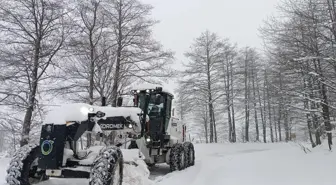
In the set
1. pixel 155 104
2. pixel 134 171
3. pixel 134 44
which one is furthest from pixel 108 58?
pixel 134 171

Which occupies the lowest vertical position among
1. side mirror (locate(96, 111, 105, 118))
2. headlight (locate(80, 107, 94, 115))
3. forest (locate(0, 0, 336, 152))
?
side mirror (locate(96, 111, 105, 118))

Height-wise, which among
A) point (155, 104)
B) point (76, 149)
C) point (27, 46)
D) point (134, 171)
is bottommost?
point (134, 171)

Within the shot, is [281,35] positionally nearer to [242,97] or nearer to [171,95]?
[171,95]

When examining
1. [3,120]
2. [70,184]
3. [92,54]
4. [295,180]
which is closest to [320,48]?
[295,180]

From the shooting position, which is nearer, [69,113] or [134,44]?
[69,113]

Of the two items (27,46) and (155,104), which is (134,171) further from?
(27,46)

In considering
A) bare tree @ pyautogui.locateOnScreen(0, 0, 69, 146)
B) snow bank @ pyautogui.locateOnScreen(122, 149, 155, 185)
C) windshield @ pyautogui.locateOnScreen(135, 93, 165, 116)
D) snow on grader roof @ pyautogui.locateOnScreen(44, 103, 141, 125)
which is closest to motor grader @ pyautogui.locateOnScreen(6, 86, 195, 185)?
snow on grader roof @ pyautogui.locateOnScreen(44, 103, 141, 125)

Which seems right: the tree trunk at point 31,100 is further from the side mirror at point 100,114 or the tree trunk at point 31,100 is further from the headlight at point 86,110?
the side mirror at point 100,114

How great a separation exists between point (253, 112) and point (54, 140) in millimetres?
35997

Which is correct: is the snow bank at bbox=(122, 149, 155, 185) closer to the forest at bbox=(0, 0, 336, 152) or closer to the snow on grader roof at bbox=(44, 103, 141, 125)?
the snow on grader roof at bbox=(44, 103, 141, 125)

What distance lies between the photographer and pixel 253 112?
38719mm

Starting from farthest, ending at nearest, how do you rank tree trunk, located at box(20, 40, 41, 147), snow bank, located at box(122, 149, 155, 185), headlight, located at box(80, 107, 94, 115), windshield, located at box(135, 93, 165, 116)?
tree trunk, located at box(20, 40, 41, 147) < windshield, located at box(135, 93, 165, 116) < snow bank, located at box(122, 149, 155, 185) < headlight, located at box(80, 107, 94, 115)

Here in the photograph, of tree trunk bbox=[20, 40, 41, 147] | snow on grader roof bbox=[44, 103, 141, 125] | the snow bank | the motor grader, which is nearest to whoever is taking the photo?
the motor grader

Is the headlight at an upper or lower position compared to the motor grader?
upper
